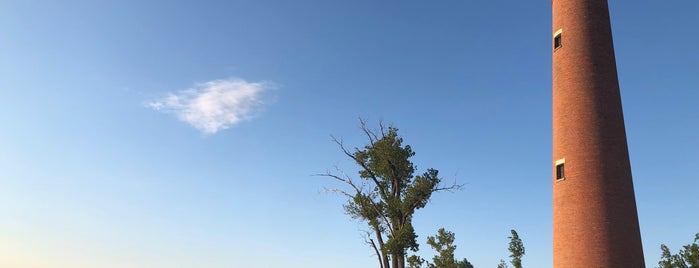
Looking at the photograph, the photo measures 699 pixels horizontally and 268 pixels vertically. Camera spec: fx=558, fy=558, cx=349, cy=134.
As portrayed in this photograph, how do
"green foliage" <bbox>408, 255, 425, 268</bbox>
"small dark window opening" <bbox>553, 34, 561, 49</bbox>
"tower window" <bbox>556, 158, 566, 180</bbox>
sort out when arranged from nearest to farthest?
"tower window" <bbox>556, 158, 566, 180</bbox>
"small dark window opening" <bbox>553, 34, 561, 49</bbox>
"green foliage" <bbox>408, 255, 425, 268</bbox>

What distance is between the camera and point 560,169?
923 inches

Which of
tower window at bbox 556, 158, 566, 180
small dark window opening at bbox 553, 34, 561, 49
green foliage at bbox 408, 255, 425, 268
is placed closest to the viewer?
tower window at bbox 556, 158, 566, 180

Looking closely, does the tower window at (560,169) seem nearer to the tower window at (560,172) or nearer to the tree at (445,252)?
the tower window at (560,172)

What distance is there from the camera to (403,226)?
124 feet

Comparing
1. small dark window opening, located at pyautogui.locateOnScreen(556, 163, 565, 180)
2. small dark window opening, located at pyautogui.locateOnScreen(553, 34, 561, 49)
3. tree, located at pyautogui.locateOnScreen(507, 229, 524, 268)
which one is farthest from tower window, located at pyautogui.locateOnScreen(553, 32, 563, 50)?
tree, located at pyautogui.locateOnScreen(507, 229, 524, 268)

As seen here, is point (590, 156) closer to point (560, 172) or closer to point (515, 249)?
point (560, 172)

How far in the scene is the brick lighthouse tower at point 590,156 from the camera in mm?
21500

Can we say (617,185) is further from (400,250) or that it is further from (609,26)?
(400,250)

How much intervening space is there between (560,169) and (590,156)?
146cm

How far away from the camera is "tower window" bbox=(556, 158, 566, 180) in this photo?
23.1 m

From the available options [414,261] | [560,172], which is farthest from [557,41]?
[414,261]

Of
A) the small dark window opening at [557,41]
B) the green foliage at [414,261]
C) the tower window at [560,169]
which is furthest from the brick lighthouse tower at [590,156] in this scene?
the green foliage at [414,261]

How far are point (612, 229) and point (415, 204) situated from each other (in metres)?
18.1

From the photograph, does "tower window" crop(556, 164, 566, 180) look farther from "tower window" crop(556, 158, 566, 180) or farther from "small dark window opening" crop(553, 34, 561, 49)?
"small dark window opening" crop(553, 34, 561, 49)
